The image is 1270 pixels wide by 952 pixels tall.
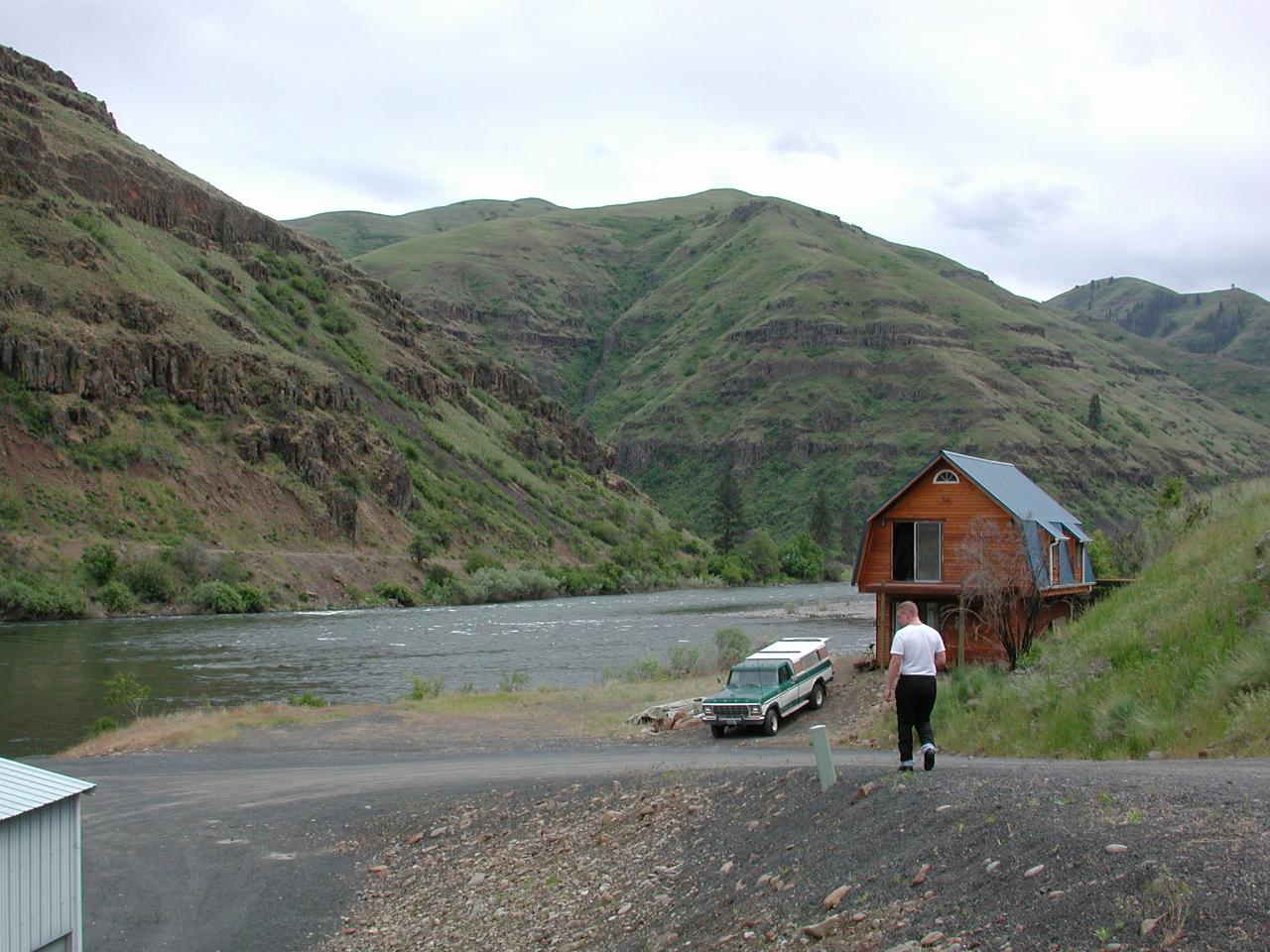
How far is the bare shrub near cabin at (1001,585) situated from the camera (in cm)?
2855

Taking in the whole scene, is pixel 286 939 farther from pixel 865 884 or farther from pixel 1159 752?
pixel 1159 752

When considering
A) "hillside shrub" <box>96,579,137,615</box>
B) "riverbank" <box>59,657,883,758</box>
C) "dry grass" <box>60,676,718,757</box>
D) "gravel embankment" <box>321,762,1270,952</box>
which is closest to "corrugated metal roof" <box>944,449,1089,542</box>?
"riverbank" <box>59,657,883,758</box>

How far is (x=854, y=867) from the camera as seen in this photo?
9625 millimetres

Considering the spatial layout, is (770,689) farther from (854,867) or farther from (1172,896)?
(1172,896)

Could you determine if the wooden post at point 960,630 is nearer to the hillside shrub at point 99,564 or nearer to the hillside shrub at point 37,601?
the hillside shrub at point 37,601

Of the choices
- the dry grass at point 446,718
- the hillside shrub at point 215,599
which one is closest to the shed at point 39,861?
the dry grass at point 446,718

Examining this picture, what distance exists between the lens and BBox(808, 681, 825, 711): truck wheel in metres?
29.1

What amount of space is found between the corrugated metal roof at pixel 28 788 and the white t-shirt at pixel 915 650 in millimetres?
8906

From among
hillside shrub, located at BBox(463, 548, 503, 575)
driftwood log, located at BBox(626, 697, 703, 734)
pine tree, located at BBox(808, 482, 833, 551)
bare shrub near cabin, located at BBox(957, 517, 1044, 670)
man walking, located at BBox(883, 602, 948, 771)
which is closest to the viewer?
man walking, located at BBox(883, 602, 948, 771)

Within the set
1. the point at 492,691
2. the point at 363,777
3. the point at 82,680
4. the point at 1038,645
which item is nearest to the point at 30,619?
the point at 82,680

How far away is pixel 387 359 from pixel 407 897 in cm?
12645

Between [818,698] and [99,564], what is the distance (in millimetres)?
60492

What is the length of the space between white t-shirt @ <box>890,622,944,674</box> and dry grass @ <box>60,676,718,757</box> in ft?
53.8

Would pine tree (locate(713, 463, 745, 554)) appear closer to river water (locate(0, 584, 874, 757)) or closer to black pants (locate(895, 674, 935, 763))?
river water (locate(0, 584, 874, 757))
